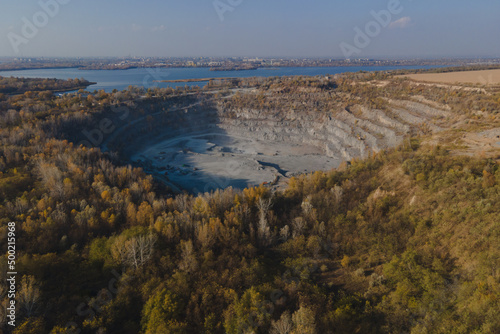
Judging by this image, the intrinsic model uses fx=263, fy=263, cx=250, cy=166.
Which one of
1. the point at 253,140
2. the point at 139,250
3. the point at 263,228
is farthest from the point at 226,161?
the point at 139,250

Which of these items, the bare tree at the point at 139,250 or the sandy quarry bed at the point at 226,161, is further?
the sandy quarry bed at the point at 226,161

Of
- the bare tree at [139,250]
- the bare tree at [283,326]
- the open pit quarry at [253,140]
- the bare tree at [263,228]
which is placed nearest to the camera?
the bare tree at [283,326]

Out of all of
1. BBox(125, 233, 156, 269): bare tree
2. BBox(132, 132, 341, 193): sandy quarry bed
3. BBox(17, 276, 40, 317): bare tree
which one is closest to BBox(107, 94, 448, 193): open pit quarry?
BBox(132, 132, 341, 193): sandy quarry bed

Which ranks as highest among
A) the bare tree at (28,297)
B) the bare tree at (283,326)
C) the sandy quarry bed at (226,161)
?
the bare tree at (28,297)

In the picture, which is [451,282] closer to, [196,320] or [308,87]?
[196,320]

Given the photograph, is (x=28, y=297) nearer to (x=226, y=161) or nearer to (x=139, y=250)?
(x=139, y=250)

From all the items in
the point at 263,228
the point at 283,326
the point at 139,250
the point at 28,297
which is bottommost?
the point at 283,326

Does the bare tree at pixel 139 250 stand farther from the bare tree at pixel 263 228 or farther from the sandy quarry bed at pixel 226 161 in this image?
the sandy quarry bed at pixel 226 161

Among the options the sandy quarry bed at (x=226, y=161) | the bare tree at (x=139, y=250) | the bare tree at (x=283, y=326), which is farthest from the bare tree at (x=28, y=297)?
the sandy quarry bed at (x=226, y=161)

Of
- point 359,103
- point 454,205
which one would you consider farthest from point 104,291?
point 359,103
